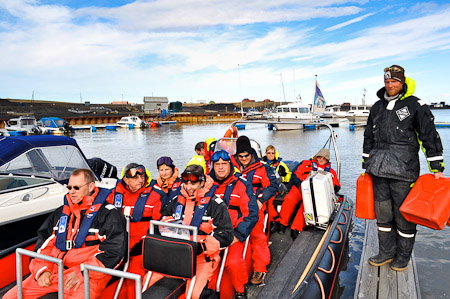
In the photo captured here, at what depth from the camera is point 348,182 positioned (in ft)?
31.9

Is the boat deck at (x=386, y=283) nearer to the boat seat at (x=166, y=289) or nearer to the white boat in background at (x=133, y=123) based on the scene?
the boat seat at (x=166, y=289)

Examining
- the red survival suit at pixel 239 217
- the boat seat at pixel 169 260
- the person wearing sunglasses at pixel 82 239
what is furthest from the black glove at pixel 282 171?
the person wearing sunglasses at pixel 82 239

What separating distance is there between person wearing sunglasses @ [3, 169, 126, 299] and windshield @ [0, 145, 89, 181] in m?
2.21

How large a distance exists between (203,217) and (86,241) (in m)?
0.92

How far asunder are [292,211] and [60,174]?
3372 mm

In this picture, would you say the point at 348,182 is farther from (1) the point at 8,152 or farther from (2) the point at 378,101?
(1) the point at 8,152

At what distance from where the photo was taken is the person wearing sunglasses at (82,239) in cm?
227

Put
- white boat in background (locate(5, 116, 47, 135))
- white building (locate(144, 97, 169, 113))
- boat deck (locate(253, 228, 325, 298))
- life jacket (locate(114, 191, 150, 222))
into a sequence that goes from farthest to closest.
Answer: white building (locate(144, 97, 169, 113)) → white boat in background (locate(5, 116, 47, 135)) → life jacket (locate(114, 191, 150, 222)) → boat deck (locate(253, 228, 325, 298))

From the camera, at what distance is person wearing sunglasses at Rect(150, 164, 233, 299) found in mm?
2434

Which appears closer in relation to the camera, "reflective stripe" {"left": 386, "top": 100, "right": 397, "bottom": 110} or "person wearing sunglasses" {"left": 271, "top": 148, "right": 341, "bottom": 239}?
"reflective stripe" {"left": 386, "top": 100, "right": 397, "bottom": 110}

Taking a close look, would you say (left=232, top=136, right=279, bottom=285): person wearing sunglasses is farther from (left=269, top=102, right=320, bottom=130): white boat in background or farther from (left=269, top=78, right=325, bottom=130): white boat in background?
(left=269, top=102, right=320, bottom=130): white boat in background

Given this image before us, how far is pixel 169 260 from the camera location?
7.23 feet

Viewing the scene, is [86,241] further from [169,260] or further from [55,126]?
[55,126]

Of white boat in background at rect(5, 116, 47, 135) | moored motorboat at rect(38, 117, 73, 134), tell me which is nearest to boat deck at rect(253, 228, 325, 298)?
white boat in background at rect(5, 116, 47, 135)
